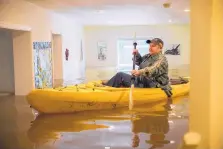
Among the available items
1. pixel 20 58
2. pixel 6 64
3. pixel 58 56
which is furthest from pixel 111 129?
pixel 58 56

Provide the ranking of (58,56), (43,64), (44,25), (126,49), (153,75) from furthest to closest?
1. (126,49)
2. (58,56)
3. (44,25)
4. (43,64)
5. (153,75)

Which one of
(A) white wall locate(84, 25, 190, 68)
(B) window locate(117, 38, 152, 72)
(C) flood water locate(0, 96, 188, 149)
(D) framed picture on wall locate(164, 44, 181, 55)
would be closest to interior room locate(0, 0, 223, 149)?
(C) flood water locate(0, 96, 188, 149)

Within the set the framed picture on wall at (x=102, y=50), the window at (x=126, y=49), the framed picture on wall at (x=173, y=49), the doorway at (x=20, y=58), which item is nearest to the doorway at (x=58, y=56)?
the doorway at (x=20, y=58)

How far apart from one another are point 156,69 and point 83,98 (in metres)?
1.29

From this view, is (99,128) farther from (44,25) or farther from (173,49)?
(173,49)

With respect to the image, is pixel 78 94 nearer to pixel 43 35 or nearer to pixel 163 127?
pixel 163 127

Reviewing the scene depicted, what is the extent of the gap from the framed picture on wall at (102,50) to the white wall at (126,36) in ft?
0.46

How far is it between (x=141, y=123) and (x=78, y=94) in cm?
103

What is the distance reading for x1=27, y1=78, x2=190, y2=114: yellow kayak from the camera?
4418mm

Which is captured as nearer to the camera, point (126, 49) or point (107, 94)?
point (107, 94)

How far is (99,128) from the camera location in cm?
375

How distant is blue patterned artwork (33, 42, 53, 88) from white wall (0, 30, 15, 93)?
0.58 meters

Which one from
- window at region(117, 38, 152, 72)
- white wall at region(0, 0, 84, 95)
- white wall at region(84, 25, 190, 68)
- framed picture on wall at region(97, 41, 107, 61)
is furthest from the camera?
window at region(117, 38, 152, 72)

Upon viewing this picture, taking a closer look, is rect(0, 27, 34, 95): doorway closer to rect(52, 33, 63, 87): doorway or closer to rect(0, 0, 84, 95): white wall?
rect(0, 0, 84, 95): white wall
